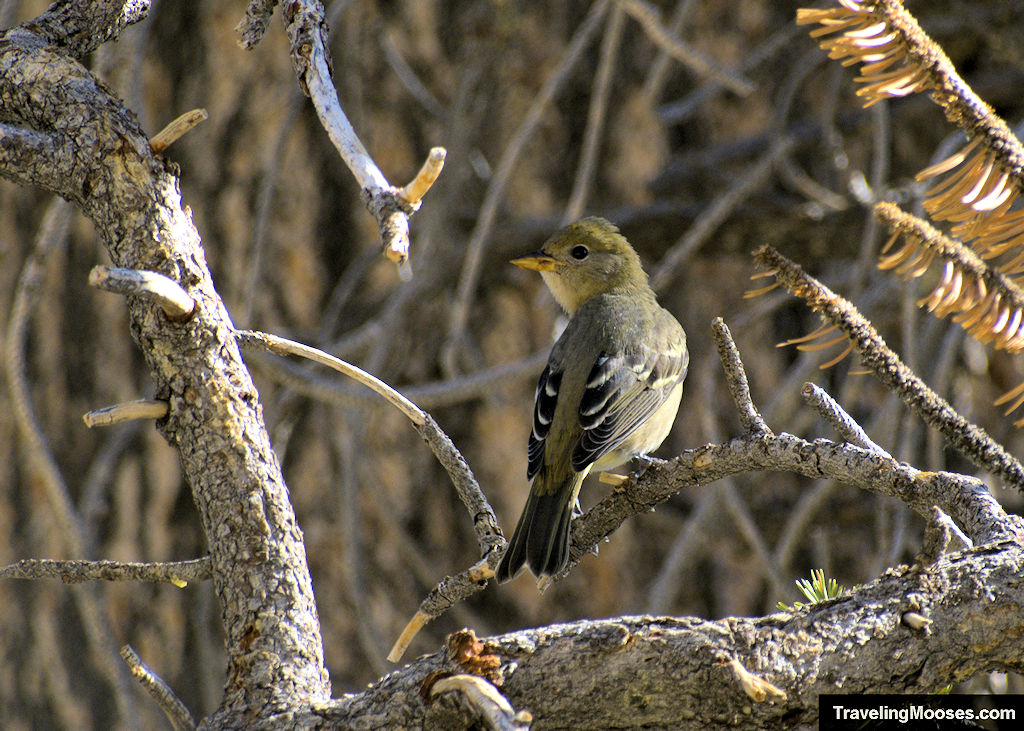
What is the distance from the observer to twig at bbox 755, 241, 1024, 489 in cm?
147

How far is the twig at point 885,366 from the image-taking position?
4.83 ft

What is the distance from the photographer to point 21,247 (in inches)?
172

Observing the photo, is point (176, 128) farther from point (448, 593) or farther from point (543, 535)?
point (543, 535)

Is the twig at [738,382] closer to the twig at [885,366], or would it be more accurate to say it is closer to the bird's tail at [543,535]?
the twig at [885,366]

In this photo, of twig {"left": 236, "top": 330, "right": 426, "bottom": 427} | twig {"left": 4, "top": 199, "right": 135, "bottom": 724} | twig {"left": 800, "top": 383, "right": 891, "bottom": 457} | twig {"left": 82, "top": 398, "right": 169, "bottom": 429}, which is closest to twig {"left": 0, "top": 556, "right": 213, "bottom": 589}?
twig {"left": 82, "top": 398, "right": 169, "bottom": 429}

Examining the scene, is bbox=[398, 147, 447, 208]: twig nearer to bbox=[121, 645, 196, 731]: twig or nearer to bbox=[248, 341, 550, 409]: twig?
bbox=[121, 645, 196, 731]: twig

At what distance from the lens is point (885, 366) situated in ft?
4.94

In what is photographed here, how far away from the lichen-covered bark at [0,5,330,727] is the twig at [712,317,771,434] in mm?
699

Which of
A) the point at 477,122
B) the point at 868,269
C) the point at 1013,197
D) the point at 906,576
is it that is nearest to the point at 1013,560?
the point at 906,576

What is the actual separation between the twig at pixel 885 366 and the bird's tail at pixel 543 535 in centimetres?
83

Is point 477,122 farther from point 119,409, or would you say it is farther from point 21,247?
point 119,409

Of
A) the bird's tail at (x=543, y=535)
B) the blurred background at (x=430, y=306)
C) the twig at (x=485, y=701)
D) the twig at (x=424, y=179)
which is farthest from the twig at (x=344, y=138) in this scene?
the blurred background at (x=430, y=306)

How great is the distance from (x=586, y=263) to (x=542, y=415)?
95cm

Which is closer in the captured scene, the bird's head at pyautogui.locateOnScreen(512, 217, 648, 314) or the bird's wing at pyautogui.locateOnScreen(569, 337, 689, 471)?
the bird's wing at pyautogui.locateOnScreen(569, 337, 689, 471)
